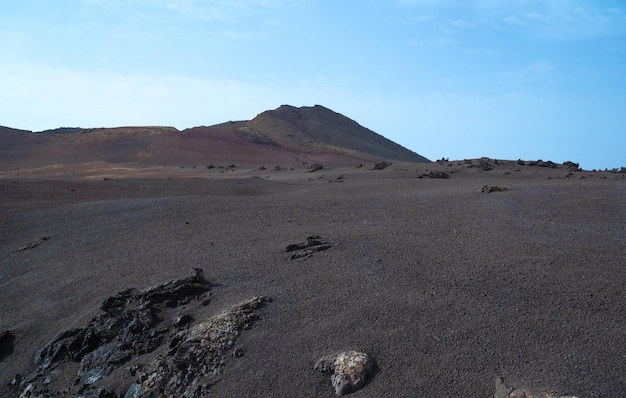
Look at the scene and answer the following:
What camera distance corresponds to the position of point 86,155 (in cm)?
3988

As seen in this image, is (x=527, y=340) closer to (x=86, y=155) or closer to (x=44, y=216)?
(x=44, y=216)

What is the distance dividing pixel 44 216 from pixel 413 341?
1095cm

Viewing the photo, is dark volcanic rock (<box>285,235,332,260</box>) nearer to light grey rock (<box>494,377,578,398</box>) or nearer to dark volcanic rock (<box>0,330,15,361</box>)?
dark volcanic rock (<box>0,330,15,361</box>)

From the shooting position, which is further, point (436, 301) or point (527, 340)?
point (436, 301)

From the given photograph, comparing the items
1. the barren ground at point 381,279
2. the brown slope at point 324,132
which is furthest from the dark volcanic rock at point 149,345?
the brown slope at point 324,132

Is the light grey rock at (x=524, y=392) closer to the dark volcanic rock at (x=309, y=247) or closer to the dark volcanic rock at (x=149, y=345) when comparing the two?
the dark volcanic rock at (x=149, y=345)

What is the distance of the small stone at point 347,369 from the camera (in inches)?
173

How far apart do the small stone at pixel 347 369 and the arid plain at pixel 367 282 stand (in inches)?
2.9

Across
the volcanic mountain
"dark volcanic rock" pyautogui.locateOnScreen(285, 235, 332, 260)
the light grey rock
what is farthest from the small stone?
the volcanic mountain

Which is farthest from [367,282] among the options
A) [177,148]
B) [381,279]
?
[177,148]

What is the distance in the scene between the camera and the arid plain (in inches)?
177

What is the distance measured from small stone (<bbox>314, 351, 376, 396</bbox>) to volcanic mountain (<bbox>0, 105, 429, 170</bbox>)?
97.4 ft

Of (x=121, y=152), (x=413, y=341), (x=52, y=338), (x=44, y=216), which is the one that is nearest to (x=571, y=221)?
(x=413, y=341)

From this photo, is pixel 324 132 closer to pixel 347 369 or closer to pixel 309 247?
pixel 309 247
